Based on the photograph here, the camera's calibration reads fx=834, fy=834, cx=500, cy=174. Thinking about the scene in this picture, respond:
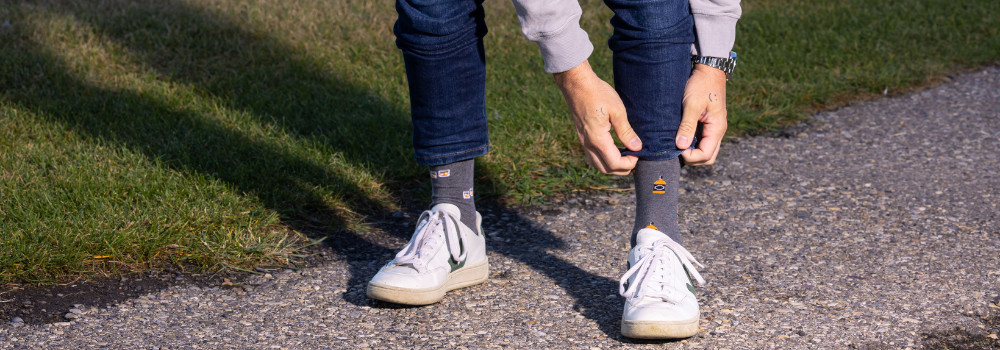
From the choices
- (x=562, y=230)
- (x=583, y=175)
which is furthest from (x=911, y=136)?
(x=562, y=230)

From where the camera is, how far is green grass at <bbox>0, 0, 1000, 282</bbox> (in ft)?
7.98

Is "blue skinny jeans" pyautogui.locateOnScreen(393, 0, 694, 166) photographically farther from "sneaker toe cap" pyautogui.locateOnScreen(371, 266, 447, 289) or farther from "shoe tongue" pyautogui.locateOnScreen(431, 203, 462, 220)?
"sneaker toe cap" pyautogui.locateOnScreen(371, 266, 447, 289)

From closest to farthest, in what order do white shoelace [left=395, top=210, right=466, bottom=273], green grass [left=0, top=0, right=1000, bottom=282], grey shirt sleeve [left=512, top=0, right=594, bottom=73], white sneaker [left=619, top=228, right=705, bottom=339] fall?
grey shirt sleeve [left=512, top=0, right=594, bottom=73], white sneaker [left=619, top=228, right=705, bottom=339], white shoelace [left=395, top=210, right=466, bottom=273], green grass [left=0, top=0, right=1000, bottom=282]

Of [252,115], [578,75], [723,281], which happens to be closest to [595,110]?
[578,75]

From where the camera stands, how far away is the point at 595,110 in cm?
174

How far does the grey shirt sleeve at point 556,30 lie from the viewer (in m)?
1.67

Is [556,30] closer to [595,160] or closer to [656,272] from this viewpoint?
[595,160]

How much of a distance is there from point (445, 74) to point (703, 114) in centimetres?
61

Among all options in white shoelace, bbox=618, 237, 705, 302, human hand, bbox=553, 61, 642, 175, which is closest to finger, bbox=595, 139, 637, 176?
human hand, bbox=553, 61, 642, 175

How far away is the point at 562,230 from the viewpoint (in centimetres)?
259

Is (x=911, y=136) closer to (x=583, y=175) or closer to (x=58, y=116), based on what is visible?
(x=583, y=175)

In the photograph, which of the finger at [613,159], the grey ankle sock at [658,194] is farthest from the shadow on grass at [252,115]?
the finger at [613,159]

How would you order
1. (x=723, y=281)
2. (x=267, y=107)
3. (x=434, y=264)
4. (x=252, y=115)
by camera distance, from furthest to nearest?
(x=267, y=107)
(x=252, y=115)
(x=723, y=281)
(x=434, y=264)

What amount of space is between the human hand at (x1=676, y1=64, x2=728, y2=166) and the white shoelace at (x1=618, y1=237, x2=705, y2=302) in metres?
0.21
